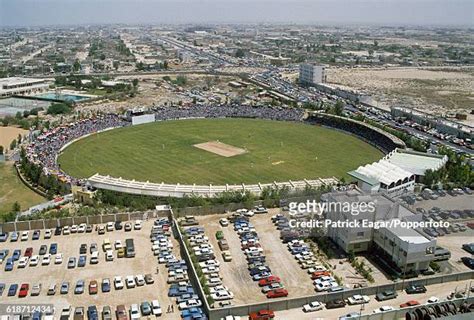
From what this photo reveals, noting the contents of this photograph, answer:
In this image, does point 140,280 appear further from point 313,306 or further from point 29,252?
point 313,306

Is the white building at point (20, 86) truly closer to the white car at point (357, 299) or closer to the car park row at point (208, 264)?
the car park row at point (208, 264)

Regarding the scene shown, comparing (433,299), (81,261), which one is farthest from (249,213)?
(433,299)

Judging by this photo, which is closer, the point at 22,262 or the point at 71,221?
the point at 22,262

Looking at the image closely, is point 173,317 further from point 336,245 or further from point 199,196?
point 199,196

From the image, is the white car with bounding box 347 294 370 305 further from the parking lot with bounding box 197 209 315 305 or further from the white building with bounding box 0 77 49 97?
the white building with bounding box 0 77 49 97

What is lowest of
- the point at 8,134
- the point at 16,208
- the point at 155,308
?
the point at 8,134

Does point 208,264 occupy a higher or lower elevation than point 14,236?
higher

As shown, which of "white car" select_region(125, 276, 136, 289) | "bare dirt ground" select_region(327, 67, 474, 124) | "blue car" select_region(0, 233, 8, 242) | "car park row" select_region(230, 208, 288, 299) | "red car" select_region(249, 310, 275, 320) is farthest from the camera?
"bare dirt ground" select_region(327, 67, 474, 124)

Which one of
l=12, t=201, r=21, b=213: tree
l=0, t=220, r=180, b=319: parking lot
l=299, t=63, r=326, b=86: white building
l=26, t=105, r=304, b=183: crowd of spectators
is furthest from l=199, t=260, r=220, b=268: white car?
l=299, t=63, r=326, b=86: white building
